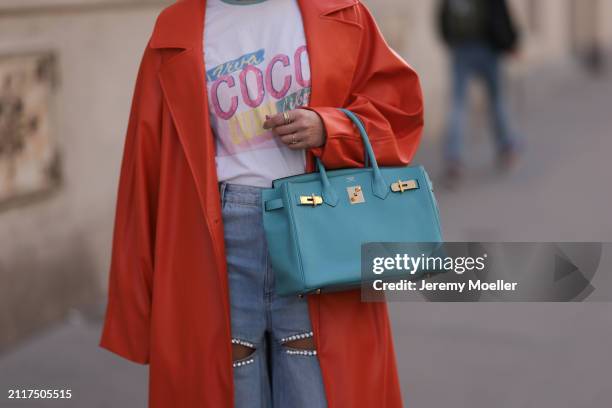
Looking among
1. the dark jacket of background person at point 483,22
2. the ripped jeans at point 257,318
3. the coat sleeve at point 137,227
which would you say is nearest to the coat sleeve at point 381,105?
the ripped jeans at point 257,318

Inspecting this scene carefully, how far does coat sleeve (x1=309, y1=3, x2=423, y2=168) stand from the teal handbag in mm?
46

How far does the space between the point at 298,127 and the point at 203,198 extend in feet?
1.10

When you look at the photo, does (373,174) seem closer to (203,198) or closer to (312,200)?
(312,200)

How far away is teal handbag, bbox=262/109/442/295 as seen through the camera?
2670 millimetres

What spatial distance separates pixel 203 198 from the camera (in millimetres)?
2820

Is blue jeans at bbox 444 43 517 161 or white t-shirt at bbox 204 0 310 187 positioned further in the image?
blue jeans at bbox 444 43 517 161

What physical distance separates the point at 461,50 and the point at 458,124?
0.68m

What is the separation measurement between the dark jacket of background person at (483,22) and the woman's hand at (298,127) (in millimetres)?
6708

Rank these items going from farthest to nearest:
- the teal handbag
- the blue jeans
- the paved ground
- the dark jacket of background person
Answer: the blue jeans → the dark jacket of background person → the paved ground → the teal handbag

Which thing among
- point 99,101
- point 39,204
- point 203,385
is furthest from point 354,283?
point 99,101

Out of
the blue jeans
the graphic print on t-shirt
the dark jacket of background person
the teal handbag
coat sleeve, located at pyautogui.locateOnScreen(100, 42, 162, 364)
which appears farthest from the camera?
the blue jeans

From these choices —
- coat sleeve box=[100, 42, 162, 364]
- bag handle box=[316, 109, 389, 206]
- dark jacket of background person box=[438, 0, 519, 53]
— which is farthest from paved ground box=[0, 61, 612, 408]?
bag handle box=[316, 109, 389, 206]

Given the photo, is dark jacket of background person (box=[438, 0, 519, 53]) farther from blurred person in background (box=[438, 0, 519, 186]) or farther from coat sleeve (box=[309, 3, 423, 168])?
coat sleeve (box=[309, 3, 423, 168])

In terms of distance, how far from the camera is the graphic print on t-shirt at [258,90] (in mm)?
2795
